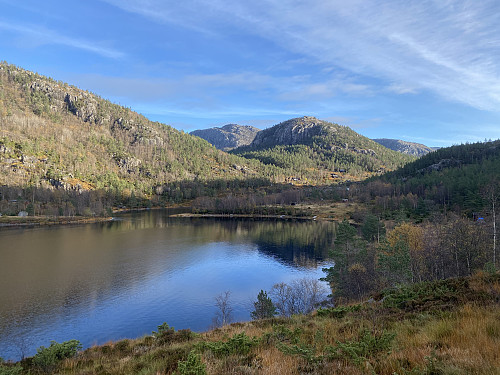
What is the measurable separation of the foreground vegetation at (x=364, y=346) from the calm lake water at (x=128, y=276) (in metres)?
27.0

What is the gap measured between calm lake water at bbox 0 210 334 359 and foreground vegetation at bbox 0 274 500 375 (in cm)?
2697

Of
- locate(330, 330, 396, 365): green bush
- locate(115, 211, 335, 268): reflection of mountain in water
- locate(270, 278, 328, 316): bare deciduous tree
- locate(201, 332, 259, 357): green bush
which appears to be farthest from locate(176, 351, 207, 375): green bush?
locate(115, 211, 335, 268): reflection of mountain in water

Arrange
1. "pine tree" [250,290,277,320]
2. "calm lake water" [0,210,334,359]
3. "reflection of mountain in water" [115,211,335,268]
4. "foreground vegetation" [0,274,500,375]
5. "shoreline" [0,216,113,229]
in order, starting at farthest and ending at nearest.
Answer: "shoreline" [0,216,113,229] < "reflection of mountain in water" [115,211,335,268] < "calm lake water" [0,210,334,359] < "pine tree" [250,290,277,320] < "foreground vegetation" [0,274,500,375]

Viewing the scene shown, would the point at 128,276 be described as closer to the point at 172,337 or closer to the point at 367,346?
the point at 172,337

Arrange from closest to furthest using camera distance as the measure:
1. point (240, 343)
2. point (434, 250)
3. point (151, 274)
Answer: point (240, 343) < point (434, 250) < point (151, 274)

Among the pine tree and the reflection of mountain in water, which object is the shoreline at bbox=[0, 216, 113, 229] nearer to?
the reflection of mountain in water

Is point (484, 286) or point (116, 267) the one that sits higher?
point (484, 286)

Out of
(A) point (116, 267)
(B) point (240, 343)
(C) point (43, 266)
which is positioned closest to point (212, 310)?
(A) point (116, 267)

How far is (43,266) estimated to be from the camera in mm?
66938

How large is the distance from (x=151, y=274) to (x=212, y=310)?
962 inches

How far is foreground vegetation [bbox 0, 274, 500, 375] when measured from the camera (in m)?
8.21

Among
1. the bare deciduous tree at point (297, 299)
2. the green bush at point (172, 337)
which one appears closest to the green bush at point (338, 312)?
the green bush at point (172, 337)

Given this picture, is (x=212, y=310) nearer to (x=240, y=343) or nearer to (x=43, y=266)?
(x=240, y=343)

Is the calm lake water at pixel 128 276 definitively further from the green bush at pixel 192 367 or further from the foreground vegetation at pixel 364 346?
the green bush at pixel 192 367
